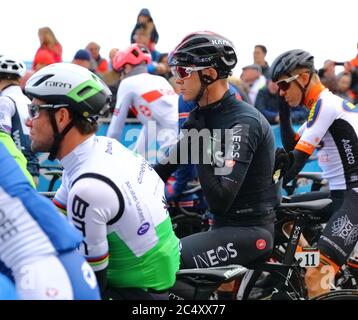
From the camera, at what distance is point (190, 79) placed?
16.3 ft

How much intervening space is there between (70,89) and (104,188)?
0.58 m

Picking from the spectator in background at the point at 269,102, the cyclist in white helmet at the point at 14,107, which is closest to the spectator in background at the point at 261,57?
the spectator in background at the point at 269,102

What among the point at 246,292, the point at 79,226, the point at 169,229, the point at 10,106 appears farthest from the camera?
the point at 10,106

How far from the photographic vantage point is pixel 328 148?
5918 mm

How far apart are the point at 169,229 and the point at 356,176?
254 cm

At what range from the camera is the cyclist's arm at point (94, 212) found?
3.33 metres

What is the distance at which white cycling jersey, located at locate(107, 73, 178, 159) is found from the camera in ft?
29.4

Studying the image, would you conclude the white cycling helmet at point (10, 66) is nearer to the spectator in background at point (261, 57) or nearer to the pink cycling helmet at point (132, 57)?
the pink cycling helmet at point (132, 57)

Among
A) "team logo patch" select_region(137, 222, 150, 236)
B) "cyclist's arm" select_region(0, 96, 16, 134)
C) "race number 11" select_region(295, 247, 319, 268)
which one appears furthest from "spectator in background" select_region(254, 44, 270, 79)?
"team logo patch" select_region(137, 222, 150, 236)

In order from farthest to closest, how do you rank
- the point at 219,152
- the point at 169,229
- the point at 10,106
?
the point at 10,106
the point at 219,152
the point at 169,229

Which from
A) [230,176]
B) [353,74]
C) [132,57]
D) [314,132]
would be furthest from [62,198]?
[353,74]

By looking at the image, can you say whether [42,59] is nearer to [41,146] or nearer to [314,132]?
[314,132]
